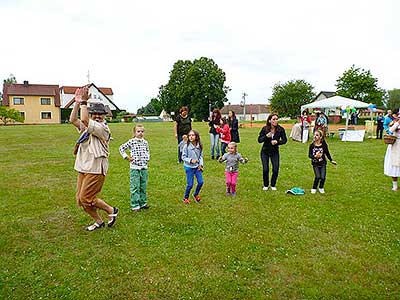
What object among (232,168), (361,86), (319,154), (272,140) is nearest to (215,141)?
(272,140)

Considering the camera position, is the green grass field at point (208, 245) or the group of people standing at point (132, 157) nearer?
the green grass field at point (208, 245)

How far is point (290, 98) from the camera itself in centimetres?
6166

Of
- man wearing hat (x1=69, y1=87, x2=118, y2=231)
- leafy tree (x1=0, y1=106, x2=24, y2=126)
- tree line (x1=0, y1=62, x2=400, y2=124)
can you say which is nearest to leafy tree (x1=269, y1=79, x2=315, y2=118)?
tree line (x1=0, y1=62, x2=400, y2=124)

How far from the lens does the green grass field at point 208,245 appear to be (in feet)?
12.3

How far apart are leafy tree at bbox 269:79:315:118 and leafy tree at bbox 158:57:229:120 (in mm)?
11221

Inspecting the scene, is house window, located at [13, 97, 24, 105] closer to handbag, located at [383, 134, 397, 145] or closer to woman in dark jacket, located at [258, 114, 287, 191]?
woman in dark jacket, located at [258, 114, 287, 191]

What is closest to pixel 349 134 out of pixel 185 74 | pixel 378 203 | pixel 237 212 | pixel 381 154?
pixel 381 154

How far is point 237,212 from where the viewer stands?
251 inches

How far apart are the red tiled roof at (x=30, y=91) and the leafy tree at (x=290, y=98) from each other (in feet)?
131

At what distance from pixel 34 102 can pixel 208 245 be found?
63.9 m

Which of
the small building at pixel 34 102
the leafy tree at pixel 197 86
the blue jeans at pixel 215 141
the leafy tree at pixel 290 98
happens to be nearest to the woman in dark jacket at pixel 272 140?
the blue jeans at pixel 215 141

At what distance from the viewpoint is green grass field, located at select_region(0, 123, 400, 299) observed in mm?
3756

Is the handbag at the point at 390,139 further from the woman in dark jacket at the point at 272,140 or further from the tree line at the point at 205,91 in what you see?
the tree line at the point at 205,91

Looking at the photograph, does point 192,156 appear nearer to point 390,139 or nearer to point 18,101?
point 390,139
